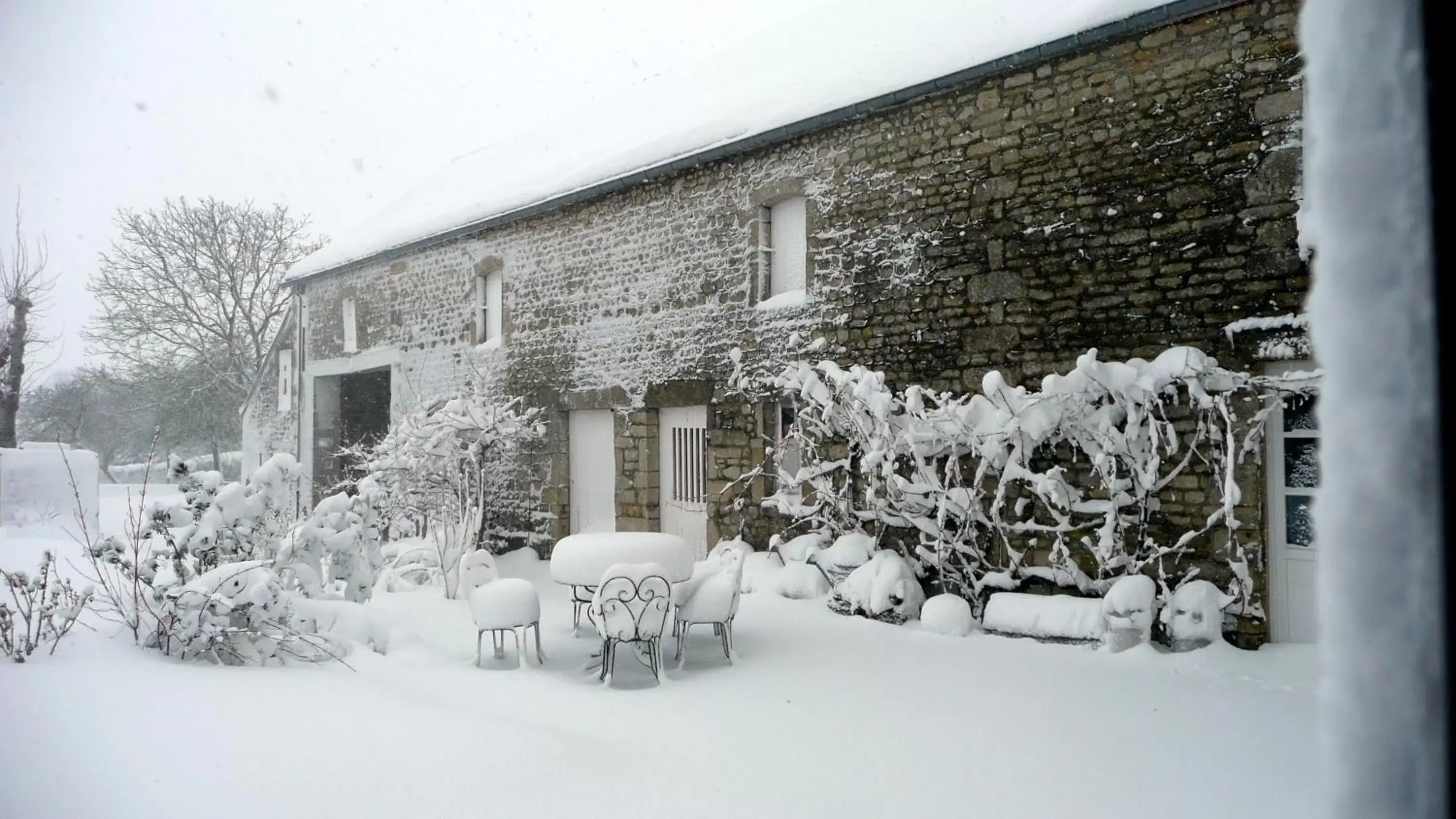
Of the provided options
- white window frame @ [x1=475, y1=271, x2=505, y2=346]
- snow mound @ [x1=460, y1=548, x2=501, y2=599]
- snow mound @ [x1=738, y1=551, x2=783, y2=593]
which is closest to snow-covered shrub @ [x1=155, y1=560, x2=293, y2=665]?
snow mound @ [x1=460, y1=548, x2=501, y2=599]

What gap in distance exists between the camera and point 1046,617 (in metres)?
5.76

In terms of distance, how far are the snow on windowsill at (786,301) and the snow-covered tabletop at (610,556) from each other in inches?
129

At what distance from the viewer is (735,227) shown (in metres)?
8.69

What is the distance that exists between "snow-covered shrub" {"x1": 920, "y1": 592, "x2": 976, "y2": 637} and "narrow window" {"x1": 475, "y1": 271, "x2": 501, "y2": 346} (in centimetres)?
779

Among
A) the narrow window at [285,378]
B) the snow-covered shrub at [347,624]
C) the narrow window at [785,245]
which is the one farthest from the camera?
the narrow window at [285,378]

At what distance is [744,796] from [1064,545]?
388cm

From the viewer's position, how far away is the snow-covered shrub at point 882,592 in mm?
6445

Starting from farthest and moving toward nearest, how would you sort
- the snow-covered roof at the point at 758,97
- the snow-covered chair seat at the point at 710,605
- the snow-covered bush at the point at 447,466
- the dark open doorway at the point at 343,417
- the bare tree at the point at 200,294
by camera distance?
the bare tree at the point at 200,294 < the dark open doorway at the point at 343,417 < the snow-covered bush at the point at 447,466 < the snow-covered roof at the point at 758,97 < the snow-covered chair seat at the point at 710,605

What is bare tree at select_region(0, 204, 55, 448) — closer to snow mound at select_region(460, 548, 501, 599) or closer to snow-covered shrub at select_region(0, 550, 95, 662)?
snow-covered shrub at select_region(0, 550, 95, 662)

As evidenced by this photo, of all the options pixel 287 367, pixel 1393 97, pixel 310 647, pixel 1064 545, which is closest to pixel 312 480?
pixel 287 367

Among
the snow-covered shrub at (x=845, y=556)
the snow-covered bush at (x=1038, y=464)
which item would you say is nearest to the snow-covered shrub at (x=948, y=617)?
the snow-covered bush at (x=1038, y=464)

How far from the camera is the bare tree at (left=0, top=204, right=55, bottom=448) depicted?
645 centimetres

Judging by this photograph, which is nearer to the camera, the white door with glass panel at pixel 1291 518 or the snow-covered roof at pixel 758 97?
the white door with glass panel at pixel 1291 518

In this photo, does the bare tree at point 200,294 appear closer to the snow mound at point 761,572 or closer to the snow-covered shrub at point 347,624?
the snow-covered shrub at point 347,624
